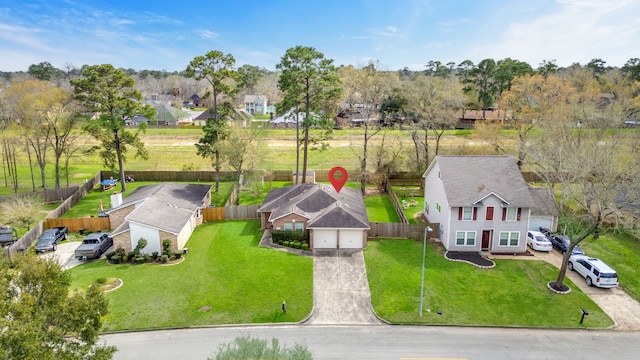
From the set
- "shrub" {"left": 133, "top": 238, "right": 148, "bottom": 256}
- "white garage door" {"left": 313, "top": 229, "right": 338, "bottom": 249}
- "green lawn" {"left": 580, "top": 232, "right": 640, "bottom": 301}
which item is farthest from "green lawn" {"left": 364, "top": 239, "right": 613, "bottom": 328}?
"shrub" {"left": 133, "top": 238, "right": 148, "bottom": 256}

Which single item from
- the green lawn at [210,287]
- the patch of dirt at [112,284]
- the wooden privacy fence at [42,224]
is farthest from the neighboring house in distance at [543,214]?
the wooden privacy fence at [42,224]

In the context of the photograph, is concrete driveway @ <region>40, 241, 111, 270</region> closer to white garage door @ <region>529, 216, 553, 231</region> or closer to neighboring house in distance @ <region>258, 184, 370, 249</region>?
neighboring house in distance @ <region>258, 184, 370, 249</region>

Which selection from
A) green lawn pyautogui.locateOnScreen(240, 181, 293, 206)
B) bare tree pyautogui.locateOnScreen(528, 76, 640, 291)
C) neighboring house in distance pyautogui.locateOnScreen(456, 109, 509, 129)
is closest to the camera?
bare tree pyautogui.locateOnScreen(528, 76, 640, 291)

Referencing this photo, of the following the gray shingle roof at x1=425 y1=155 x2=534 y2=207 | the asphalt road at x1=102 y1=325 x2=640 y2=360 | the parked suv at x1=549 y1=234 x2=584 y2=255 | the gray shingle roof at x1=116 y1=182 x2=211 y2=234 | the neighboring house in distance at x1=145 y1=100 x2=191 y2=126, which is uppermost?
the neighboring house in distance at x1=145 y1=100 x2=191 y2=126

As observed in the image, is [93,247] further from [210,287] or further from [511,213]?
[511,213]

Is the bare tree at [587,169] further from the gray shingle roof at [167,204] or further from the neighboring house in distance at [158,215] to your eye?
the gray shingle roof at [167,204]

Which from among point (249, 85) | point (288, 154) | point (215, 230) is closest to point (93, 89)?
point (215, 230)

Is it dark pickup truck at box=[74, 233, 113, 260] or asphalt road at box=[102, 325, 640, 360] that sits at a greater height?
dark pickup truck at box=[74, 233, 113, 260]

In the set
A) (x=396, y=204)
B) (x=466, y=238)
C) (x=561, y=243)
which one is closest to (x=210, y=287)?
(x=466, y=238)
